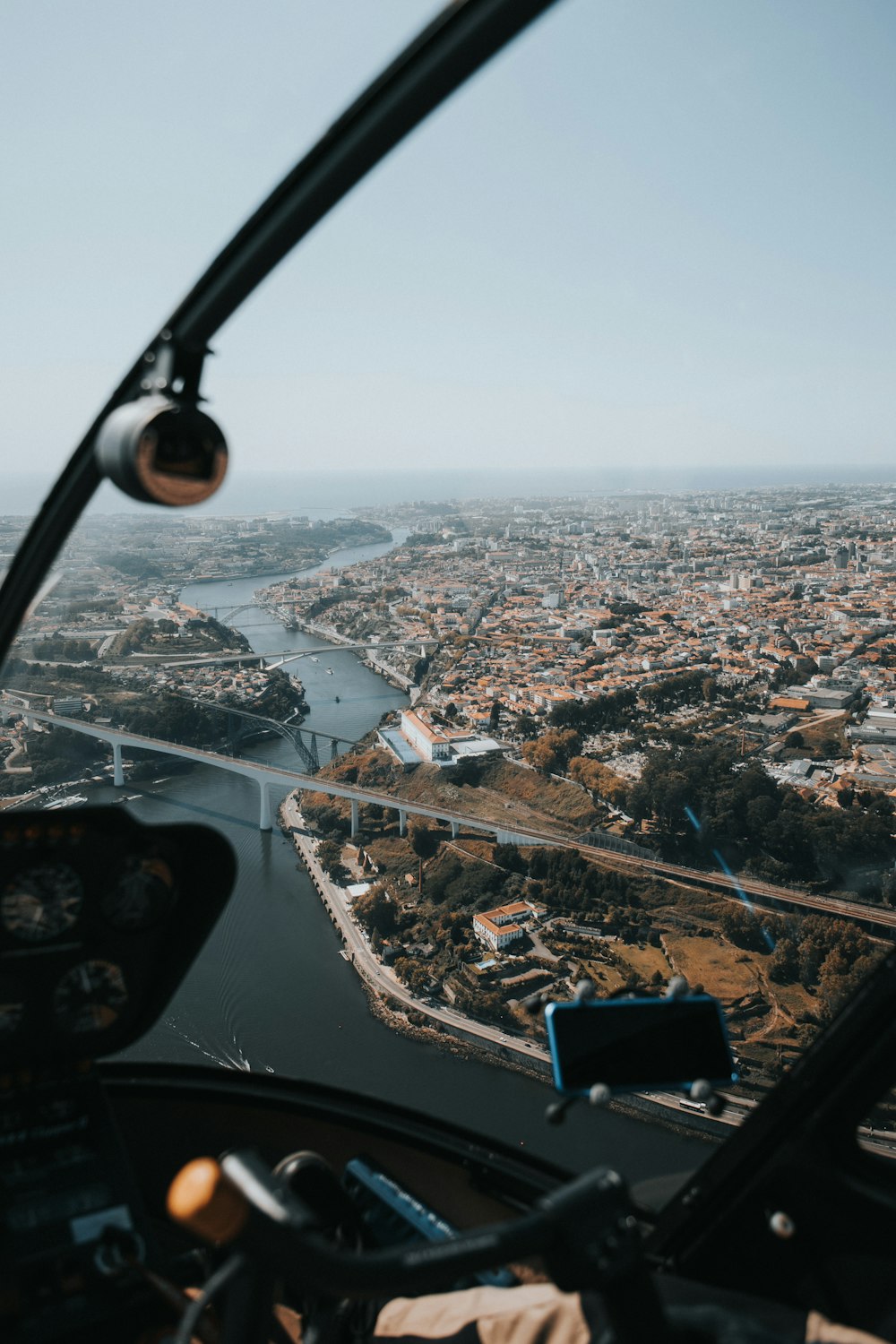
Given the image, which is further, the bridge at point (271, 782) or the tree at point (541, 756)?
the tree at point (541, 756)

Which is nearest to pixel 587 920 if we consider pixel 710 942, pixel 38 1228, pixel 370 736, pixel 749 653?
pixel 710 942

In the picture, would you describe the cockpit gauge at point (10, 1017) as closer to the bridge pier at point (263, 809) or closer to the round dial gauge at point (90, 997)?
the round dial gauge at point (90, 997)

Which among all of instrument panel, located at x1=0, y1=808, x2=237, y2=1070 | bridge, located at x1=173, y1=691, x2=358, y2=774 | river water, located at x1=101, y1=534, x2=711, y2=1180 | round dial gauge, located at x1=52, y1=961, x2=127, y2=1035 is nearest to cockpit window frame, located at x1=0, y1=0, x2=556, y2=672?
instrument panel, located at x1=0, y1=808, x2=237, y2=1070

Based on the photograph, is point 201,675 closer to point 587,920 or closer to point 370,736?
point 370,736

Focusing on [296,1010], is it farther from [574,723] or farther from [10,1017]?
[10,1017]

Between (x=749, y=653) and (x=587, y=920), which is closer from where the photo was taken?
(x=587, y=920)

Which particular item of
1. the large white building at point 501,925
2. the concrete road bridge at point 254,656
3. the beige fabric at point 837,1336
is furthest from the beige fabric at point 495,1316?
the concrete road bridge at point 254,656
